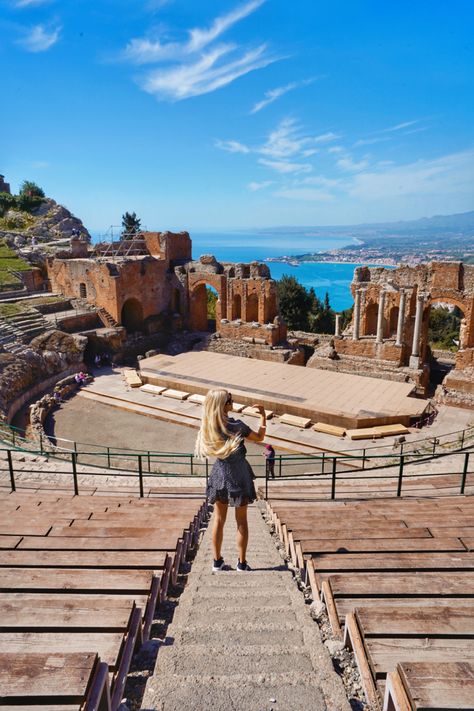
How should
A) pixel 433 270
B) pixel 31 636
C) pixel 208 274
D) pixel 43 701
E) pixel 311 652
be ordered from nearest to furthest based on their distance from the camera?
1. pixel 43 701
2. pixel 31 636
3. pixel 311 652
4. pixel 433 270
5. pixel 208 274

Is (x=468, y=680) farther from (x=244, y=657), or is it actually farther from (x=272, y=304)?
(x=272, y=304)

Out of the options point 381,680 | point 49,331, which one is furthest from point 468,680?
point 49,331

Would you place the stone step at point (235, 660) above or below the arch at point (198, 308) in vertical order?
above

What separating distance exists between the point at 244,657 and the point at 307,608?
106 centimetres

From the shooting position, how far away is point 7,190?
5556 cm

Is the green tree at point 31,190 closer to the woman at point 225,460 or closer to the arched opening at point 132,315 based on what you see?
the arched opening at point 132,315

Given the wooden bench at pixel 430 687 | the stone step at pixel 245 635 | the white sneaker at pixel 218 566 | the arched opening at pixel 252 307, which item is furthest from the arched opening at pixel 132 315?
the wooden bench at pixel 430 687

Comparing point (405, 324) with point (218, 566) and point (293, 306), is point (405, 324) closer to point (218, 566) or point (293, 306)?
point (293, 306)

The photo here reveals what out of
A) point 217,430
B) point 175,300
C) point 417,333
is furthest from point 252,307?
point 217,430

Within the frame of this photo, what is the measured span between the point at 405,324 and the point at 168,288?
15995 millimetres

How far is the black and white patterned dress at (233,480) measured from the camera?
5.05 meters

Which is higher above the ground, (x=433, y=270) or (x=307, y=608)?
(x=433, y=270)

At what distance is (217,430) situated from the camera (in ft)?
16.0

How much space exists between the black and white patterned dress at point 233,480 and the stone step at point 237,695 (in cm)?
207
